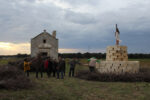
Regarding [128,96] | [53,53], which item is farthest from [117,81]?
[53,53]

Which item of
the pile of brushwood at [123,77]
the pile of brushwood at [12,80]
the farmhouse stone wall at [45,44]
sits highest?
the farmhouse stone wall at [45,44]

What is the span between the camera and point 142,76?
40.3 feet

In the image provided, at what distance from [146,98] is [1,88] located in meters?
5.86

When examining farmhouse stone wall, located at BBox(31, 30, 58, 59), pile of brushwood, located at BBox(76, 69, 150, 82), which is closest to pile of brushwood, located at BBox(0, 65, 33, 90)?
pile of brushwood, located at BBox(76, 69, 150, 82)

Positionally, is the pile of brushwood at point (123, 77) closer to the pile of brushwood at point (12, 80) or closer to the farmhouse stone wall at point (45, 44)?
the pile of brushwood at point (12, 80)

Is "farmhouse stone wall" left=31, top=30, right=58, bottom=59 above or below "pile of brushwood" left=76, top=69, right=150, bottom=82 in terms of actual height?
above

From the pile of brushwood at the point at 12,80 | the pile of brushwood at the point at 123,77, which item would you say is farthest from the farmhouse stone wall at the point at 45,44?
the pile of brushwood at the point at 12,80

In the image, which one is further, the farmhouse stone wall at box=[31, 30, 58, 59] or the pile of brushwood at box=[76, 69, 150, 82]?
the farmhouse stone wall at box=[31, 30, 58, 59]

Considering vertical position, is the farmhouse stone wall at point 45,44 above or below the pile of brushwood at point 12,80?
above

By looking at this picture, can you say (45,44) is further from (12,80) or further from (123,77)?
(12,80)

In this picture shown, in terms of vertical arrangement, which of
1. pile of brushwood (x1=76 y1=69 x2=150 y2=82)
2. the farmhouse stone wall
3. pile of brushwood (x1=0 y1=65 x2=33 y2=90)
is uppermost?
the farmhouse stone wall

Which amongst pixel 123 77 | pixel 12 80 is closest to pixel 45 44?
pixel 123 77

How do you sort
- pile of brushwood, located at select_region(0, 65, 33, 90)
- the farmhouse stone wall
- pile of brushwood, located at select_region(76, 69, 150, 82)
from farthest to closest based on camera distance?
the farmhouse stone wall, pile of brushwood, located at select_region(76, 69, 150, 82), pile of brushwood, located at select_region(0, 65, 33, 90)

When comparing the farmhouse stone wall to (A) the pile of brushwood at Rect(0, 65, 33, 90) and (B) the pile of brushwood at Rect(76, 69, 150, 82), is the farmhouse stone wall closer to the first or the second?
(B) the pile of brushwood at Rect(76, 69, 150, 82)
